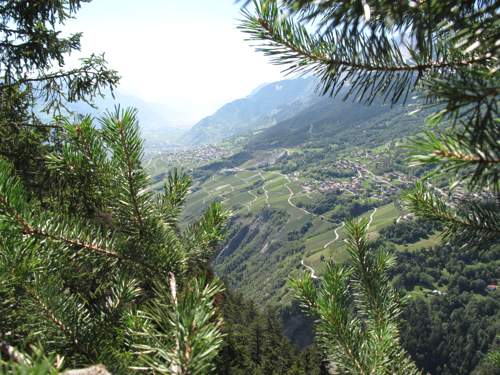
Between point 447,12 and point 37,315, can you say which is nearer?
point 447,12

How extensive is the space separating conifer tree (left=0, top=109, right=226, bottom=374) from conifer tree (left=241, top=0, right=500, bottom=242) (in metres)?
1.10

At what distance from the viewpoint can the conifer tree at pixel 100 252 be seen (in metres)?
1.89

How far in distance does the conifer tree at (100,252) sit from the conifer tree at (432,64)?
1.10 meters

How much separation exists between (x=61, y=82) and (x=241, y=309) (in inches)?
3164

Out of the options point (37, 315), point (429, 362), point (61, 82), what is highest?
point (61, 82)

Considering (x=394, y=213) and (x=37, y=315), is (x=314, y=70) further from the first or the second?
(x=394, y=213)

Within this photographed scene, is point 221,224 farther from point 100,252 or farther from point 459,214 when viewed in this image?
point 459,214

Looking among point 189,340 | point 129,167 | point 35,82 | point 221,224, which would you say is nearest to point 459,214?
point 221,224

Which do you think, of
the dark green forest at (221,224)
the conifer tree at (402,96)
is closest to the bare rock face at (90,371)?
the dark green forest at (221,224)

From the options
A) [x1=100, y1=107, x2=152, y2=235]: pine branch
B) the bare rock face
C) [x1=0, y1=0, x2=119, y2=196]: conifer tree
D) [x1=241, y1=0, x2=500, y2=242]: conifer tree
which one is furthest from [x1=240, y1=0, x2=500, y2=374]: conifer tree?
[x1=0, y1=0, x2=119, y2=196]: conifer tree

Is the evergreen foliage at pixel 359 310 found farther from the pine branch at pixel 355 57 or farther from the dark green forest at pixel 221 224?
the pine branch at pixel 355 57

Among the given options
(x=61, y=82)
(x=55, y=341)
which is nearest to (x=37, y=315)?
(x=55, y=341)

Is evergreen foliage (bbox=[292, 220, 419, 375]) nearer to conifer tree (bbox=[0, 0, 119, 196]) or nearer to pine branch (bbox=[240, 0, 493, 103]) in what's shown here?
pine branch (bbox=[240, 0, 493, 103])

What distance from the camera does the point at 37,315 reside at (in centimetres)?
199
